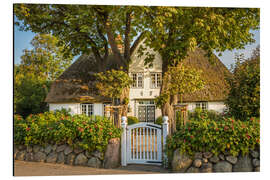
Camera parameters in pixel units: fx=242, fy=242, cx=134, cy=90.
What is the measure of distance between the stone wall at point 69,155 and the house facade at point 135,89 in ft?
15.0

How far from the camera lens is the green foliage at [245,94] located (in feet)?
19.2

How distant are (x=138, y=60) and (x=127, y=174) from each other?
6.38m

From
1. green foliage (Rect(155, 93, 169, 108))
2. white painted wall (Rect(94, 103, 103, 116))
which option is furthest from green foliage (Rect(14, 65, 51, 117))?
green foliage (Rect(155, 93, 169, 108))

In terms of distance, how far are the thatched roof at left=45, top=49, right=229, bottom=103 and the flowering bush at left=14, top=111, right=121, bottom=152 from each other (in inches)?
195

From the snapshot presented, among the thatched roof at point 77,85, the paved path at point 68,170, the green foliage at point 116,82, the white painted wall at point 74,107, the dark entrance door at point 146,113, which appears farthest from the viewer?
the thatched roof at point 77,85

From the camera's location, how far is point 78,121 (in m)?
5.97

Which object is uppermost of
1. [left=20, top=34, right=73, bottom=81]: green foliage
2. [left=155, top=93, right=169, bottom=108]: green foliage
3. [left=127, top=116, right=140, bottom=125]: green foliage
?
[left=20, top=34, right=73, bottom=81]: green foliage

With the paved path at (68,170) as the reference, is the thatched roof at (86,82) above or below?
above

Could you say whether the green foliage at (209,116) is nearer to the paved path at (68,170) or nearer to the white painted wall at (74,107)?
the paved path at (68,170)

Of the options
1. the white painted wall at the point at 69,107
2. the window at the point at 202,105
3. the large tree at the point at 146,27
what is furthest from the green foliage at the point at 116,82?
the window at the point at 202,105

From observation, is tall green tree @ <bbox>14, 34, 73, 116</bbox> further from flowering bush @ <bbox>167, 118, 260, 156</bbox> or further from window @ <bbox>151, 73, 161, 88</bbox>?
flowering bush @ <bbox>167, 118, 260, 156</bbox>

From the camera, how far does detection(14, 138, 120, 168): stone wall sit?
222 inches

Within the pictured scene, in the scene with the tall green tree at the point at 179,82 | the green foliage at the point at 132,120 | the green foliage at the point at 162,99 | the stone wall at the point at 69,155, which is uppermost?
the tall green tree at the point at 179,82

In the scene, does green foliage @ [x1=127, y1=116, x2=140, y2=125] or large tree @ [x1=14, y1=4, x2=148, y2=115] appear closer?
large tree @ [x1=14, y1=4, x2=148, y2=115]
